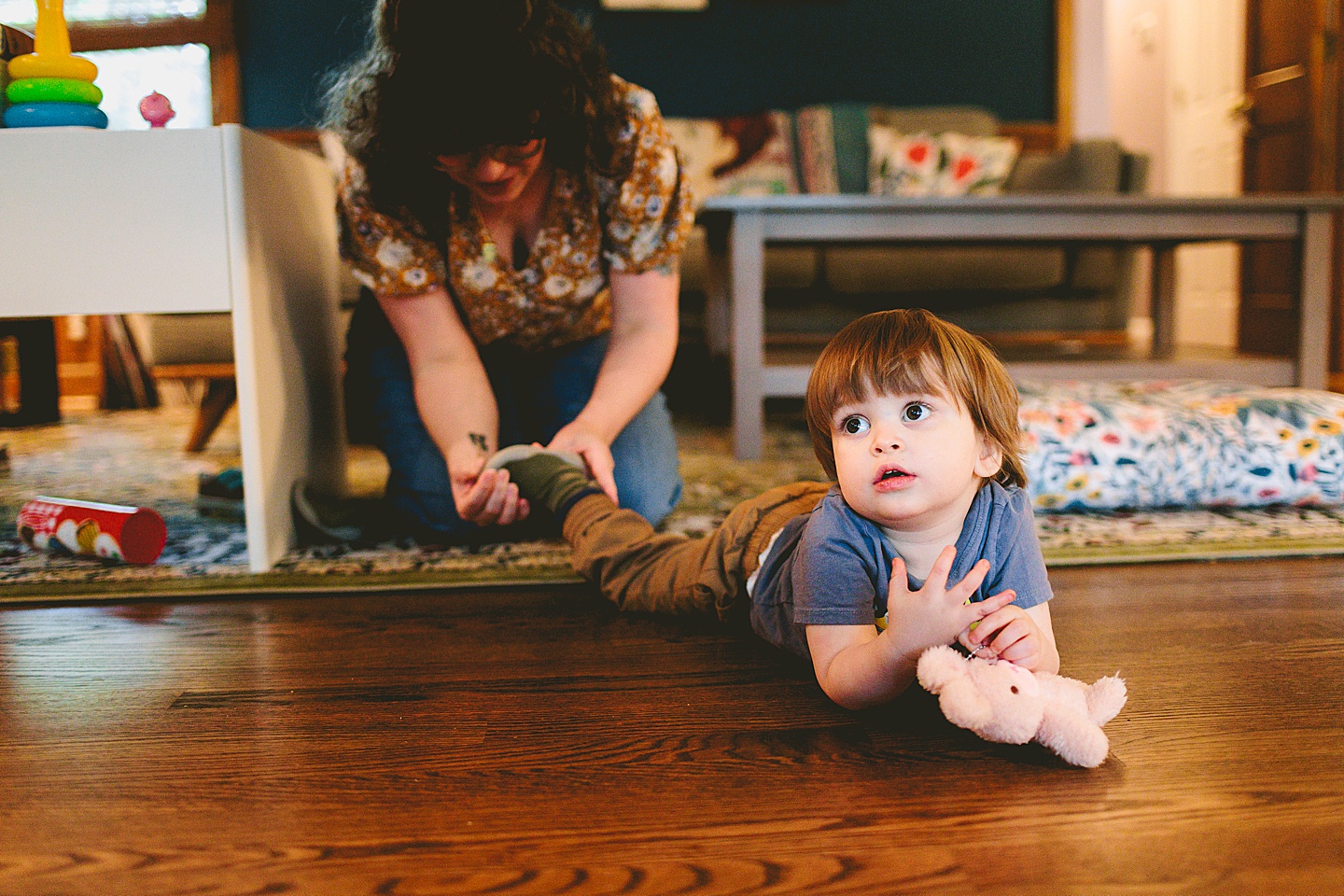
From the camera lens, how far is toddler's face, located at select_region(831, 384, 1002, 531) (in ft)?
2.39

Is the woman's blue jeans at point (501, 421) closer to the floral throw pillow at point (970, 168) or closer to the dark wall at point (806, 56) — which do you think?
the floral throw pillow at point (970, 168)

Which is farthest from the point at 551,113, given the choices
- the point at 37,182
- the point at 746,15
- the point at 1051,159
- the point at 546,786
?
the point at 746,15

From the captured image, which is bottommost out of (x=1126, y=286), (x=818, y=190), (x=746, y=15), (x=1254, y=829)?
(x=1254, y=829)

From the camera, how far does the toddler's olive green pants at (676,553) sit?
3.16 ft

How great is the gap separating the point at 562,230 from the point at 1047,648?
84cm

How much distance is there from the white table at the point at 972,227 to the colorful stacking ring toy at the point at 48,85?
113 centimetres

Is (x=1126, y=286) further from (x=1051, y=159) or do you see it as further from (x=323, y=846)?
(x=323, y=846)

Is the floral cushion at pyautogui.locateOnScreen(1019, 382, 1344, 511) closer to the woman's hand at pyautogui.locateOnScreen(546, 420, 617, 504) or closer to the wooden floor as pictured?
the wooden floor

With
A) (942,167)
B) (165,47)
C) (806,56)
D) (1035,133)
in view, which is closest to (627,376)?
(942,167)

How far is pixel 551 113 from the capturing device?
111cm

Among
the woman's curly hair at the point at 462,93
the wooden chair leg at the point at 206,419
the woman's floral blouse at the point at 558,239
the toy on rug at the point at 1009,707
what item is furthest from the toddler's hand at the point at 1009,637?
the wooden chair leg at the point at 206,419

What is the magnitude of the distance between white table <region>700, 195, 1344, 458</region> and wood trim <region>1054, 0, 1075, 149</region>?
2.18 metres

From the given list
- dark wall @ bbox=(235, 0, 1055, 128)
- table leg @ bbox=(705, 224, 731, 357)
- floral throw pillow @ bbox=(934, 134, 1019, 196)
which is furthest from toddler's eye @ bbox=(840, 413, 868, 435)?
dark wall @ bbox=(235, 0, 1055, 128)

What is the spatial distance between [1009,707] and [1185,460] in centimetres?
98
